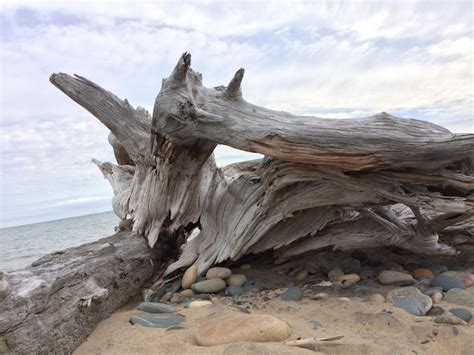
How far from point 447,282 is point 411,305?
0.73 meters

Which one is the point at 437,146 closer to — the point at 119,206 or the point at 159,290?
the point at 159,290

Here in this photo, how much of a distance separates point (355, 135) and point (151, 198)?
2.47m

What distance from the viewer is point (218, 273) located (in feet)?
14.2

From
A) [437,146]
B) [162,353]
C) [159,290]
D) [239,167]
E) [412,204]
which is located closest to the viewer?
[162,353]

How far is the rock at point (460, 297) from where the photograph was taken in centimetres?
329

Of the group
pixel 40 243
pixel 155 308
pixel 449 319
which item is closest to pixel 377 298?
pixel 449 319

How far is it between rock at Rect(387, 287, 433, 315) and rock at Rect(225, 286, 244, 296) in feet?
4.61

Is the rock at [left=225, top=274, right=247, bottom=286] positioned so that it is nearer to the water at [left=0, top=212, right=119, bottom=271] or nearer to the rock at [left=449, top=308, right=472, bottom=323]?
the rock at [left=449, top=308, right=472, bottom=323]

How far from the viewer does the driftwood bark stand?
8.24 feet

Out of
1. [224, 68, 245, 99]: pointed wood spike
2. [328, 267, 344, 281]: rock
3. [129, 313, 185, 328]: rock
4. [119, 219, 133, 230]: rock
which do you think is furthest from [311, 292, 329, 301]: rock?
[119, 219, 133, 230]: rock

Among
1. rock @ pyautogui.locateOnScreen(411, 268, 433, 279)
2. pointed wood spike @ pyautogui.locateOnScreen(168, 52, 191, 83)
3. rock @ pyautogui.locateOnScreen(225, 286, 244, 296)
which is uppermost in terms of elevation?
pointed wood spike @ pyautogui.locateOnScreen(168, 52, 191, 83)

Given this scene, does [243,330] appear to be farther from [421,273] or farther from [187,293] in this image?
[421,273]

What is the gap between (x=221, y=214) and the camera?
473cm

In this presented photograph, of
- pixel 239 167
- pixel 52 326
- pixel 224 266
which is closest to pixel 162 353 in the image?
pixel 52 326
